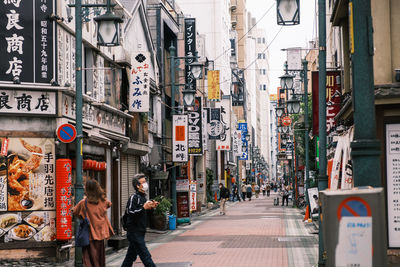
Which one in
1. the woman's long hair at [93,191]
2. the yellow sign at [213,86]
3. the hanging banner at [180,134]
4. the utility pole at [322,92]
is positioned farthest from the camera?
the yellow sign at [213,86]

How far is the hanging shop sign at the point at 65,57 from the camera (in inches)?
756

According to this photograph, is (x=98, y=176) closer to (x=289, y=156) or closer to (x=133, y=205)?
(x=133, y=205)

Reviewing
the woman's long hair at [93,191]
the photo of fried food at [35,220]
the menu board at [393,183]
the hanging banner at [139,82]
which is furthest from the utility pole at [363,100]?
the hanging banner at [139,82]

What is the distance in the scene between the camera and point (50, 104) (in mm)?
18844

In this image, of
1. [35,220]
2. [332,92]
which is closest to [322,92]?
[332,92]

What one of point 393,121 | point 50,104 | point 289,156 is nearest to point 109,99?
point 50,104

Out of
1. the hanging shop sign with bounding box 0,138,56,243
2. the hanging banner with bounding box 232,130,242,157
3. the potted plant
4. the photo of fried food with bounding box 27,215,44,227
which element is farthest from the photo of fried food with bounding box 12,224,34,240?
the hanging banner with bounding box 232,130,242,157

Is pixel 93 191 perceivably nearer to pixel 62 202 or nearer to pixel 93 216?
pixel 93 216

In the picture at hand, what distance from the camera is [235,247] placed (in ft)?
71.2

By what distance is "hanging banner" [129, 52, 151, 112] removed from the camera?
2697 cm

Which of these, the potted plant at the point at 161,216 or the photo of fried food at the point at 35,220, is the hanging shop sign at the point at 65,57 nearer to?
the photo of fried food at the point at 35,220

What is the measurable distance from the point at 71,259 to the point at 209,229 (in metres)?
12.0

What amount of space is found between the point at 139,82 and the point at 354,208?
21.6 metres

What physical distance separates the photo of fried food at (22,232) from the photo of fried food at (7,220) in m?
0.17
